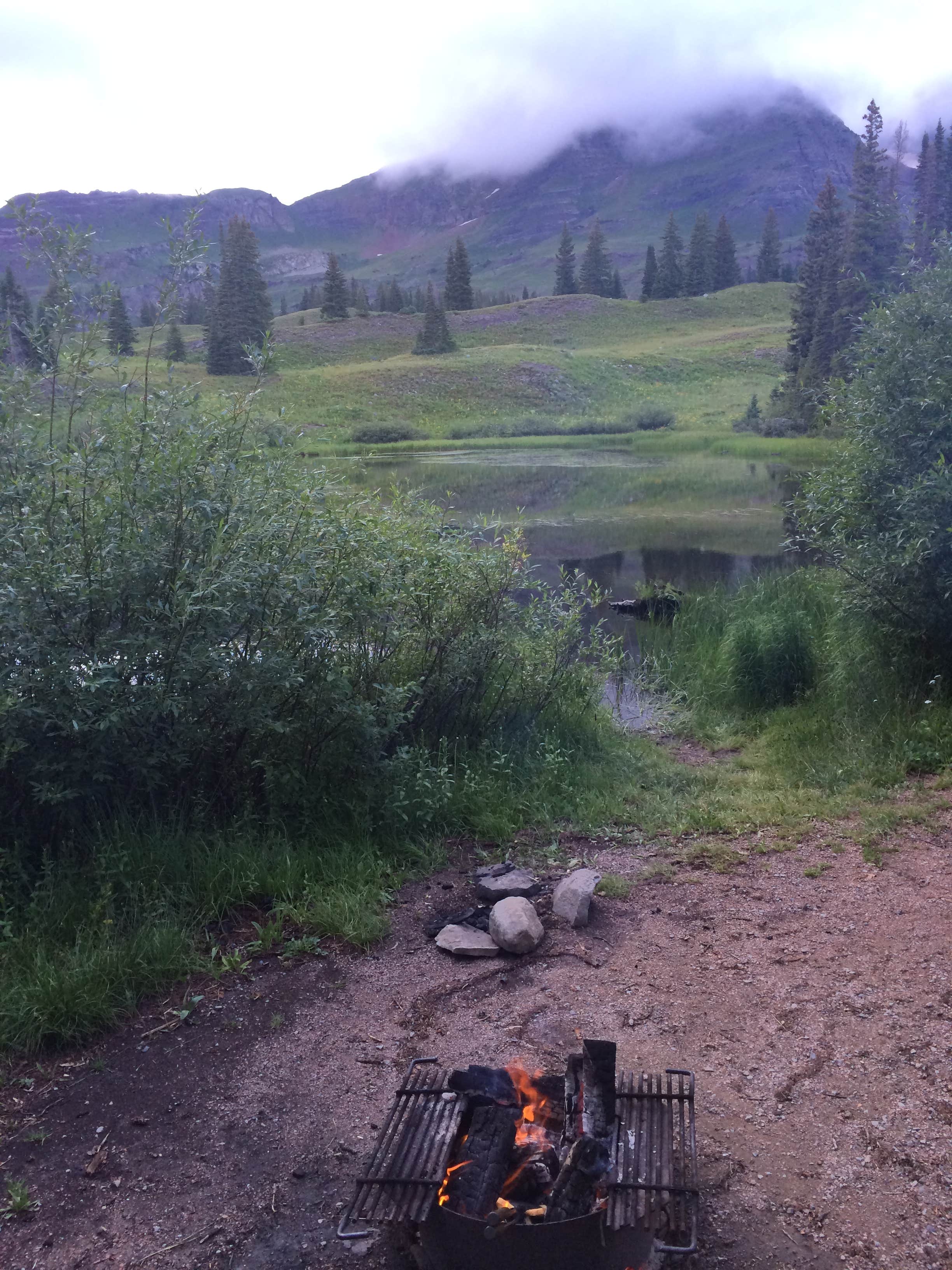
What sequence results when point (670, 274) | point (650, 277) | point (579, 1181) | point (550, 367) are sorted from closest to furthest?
point (579, 1181)
point (550, 367)
point (670, 274)
point (650, 277)

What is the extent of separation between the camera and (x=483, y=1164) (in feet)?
8.59

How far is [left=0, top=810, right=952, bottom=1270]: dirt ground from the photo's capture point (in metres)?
2.83

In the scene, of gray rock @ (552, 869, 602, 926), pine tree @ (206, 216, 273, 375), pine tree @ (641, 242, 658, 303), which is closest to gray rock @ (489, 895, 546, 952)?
gray rock @ (552, 869, 602, 926)

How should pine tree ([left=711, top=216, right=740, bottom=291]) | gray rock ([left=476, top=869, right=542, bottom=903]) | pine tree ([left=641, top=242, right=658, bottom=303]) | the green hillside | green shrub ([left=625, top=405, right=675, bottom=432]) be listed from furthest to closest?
pine tree ([left=711, top=216, right=740, bottom=291])
pine tree ([left=641, top=242, right=658, bottom=303])
the green hillside
green shrub ([left=625, top=405, right=675, bottom=432])
gray rock ([left=476, top=869, right=542, bottom=903])

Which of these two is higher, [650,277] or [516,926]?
[650,277]

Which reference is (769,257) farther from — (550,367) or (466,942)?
(466,942)

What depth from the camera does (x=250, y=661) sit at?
15.5 ft

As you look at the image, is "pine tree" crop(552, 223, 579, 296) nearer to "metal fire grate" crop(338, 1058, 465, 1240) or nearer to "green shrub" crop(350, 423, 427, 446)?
"green shrub" crop(350, 423, 427, 446)

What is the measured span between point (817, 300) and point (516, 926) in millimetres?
36282

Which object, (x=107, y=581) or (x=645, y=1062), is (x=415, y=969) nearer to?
(x=645, y=1062)

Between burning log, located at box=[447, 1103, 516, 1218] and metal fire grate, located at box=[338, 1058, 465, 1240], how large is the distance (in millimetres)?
58

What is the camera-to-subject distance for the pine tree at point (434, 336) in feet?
198

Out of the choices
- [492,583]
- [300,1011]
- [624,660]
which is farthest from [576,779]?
[624,660]

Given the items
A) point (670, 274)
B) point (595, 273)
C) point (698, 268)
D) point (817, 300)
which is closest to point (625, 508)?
point (817, 300)
